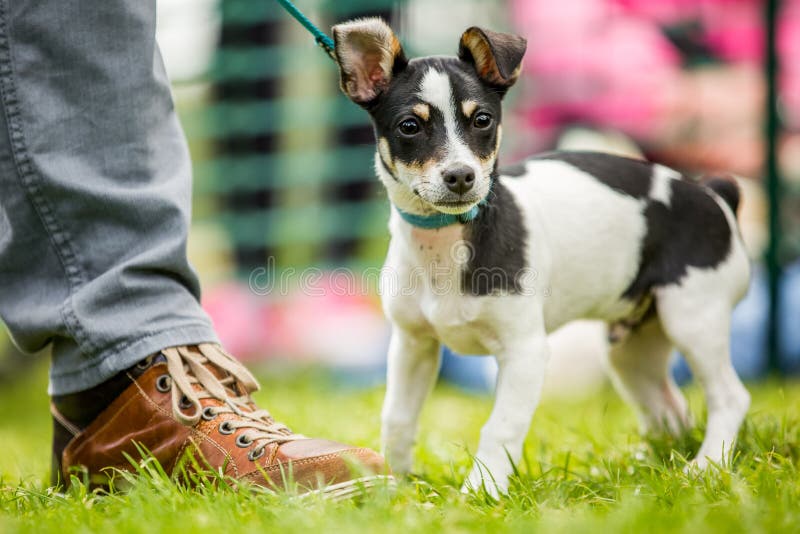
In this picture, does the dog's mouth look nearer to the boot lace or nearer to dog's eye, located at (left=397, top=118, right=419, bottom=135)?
dog's eye, located at (left=397, top=118, right=419, bottom=135)

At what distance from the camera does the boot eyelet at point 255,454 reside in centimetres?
196

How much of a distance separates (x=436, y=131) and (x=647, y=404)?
4.23ft

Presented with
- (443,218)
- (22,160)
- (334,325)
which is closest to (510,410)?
(443,218)

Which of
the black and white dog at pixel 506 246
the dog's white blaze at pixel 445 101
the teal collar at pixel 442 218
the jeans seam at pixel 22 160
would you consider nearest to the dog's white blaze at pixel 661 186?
the black and white dog at pixel 506 246

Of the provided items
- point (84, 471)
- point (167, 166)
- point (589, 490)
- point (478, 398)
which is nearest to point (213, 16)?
point (478, 398)

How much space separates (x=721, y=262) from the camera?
2.67 metres

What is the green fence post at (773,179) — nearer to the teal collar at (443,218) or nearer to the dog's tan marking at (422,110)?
the teal collar at (443,218)

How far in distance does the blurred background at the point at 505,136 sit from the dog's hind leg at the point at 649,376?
3.89ft

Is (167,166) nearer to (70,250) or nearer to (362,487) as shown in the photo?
(70,250)

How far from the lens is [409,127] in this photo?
228 cm

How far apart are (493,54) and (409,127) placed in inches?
11.0

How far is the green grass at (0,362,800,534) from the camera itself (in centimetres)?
158

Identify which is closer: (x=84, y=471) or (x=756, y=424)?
(x=84, y=471)

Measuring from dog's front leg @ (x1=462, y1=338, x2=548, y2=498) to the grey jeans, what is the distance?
2.43ft
